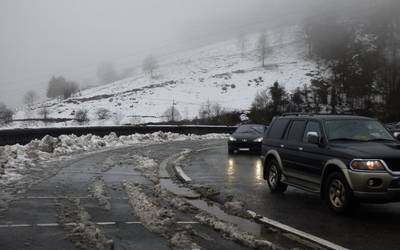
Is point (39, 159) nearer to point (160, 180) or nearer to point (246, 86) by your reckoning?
point (160, 180)

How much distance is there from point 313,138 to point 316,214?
4.88 ft

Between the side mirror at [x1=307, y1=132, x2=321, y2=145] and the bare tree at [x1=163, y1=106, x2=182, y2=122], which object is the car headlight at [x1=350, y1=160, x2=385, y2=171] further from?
the bare tree at [x1=163, y1=106, x2=182, y2=122]

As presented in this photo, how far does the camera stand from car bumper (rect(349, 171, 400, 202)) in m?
9.04

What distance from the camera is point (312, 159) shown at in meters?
10.7

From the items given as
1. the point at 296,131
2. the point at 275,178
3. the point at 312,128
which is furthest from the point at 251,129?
the point at 312,128

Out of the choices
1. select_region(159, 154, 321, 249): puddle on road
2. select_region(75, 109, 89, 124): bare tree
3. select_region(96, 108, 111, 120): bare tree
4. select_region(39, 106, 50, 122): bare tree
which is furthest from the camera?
select_region(39, 106, 50, 122): bare tree

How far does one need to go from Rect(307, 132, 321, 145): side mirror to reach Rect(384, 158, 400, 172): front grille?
160cm

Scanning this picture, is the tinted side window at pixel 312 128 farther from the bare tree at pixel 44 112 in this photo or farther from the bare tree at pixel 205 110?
the bare tree at pixel 44 112

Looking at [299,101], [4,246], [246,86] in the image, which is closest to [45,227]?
A: [4,246]

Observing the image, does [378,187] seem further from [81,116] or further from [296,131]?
[81,116]

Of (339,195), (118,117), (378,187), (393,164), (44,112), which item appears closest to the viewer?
(378,187)

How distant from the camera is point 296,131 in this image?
1189 centimetres

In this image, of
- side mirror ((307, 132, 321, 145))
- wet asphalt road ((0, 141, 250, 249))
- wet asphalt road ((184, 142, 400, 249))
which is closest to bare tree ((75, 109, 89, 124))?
wet asphalt road ((0, 141, 250, 249))

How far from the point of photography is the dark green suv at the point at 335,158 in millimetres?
9133
